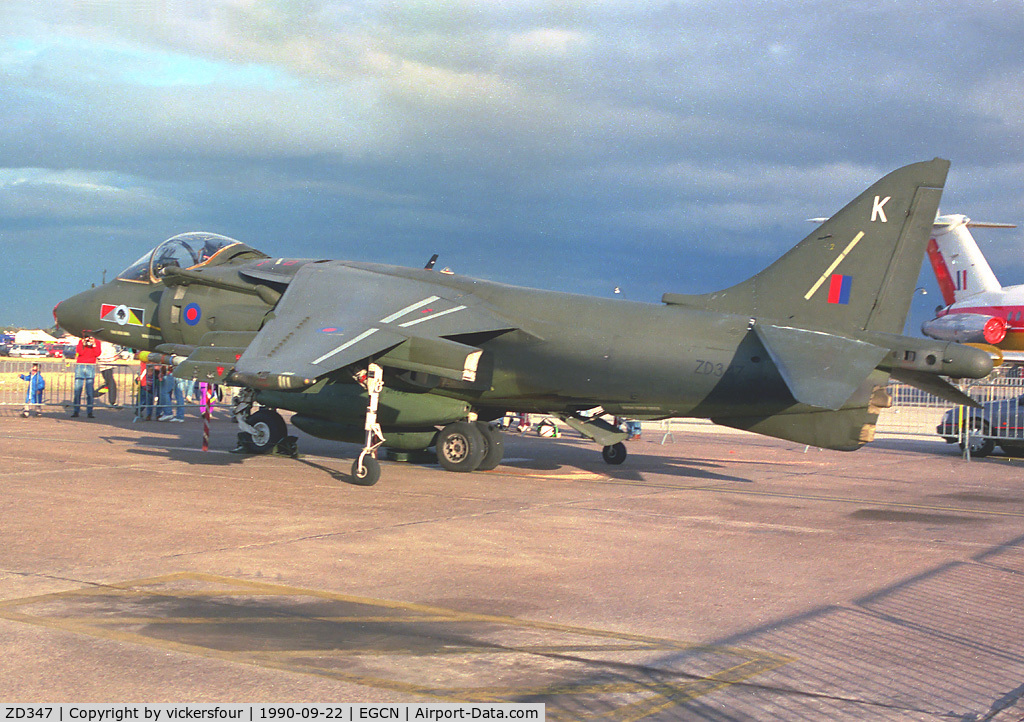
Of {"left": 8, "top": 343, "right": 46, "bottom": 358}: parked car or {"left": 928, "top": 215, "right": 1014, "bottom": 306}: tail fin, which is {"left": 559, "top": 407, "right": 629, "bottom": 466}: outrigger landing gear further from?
{"left": 8, "top": 343, "right": 46, "bottom": 358}: parked car

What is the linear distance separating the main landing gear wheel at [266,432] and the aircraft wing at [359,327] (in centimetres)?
345

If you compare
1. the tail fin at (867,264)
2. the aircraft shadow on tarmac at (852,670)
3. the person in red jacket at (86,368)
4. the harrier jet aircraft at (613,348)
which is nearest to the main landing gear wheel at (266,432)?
the harrier jet aircraft at (613,348)

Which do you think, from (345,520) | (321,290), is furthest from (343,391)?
(345,520)

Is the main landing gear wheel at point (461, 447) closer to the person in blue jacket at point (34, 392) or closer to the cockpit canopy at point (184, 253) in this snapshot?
the cockpit canopy at point (184, 253)

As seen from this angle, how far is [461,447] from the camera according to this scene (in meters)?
16.1

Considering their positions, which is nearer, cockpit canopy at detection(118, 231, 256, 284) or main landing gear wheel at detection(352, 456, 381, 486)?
main landing gear wheel at detection(352, 456, 381, 486)

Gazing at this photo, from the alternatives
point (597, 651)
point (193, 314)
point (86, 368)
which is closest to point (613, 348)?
point (193, 314)

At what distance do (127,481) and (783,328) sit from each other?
32.4 ft

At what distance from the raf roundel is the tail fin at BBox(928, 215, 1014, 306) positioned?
38.4 m

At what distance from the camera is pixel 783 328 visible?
1388 cm

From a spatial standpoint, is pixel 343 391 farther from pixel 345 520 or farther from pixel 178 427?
pixel 178 427

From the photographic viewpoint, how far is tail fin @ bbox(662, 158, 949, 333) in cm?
1445

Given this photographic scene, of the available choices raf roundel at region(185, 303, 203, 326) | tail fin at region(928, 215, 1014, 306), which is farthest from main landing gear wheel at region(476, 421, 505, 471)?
tail fin at region(928, 215, 1014, 306)

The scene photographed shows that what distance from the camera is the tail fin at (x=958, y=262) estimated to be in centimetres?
4559
